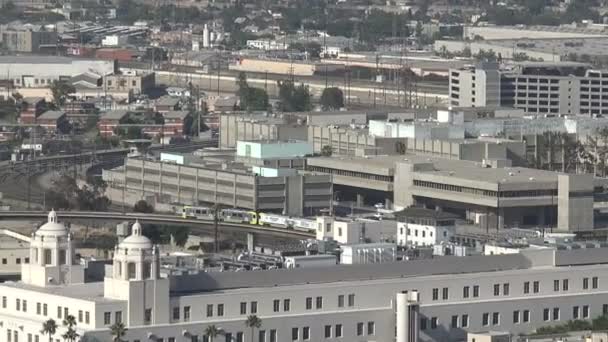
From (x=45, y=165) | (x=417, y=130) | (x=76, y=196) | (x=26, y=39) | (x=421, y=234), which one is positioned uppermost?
(x=421, y=234)

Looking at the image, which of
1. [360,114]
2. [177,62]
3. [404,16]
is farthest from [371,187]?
[404,16]

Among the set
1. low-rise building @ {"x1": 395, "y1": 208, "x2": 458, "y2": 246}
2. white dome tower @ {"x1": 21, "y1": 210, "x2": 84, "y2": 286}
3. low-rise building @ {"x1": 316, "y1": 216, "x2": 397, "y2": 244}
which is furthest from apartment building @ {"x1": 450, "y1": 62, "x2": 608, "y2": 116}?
white dome tower @ {"x1": 21, "y1": 210, "x2": 84, "y2": 286}

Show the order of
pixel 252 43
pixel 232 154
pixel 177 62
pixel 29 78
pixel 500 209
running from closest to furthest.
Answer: pixel 500 209, pixel 232 154, pixel 29 78, pixel 177 62, pixel 252 43

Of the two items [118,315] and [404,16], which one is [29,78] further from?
[118,315]

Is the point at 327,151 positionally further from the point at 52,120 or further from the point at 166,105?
the point at 166,105

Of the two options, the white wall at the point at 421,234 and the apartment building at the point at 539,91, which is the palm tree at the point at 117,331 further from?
the apartment building at the point at 539,91

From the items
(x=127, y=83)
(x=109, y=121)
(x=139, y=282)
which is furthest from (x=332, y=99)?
(x=139, y=282)
